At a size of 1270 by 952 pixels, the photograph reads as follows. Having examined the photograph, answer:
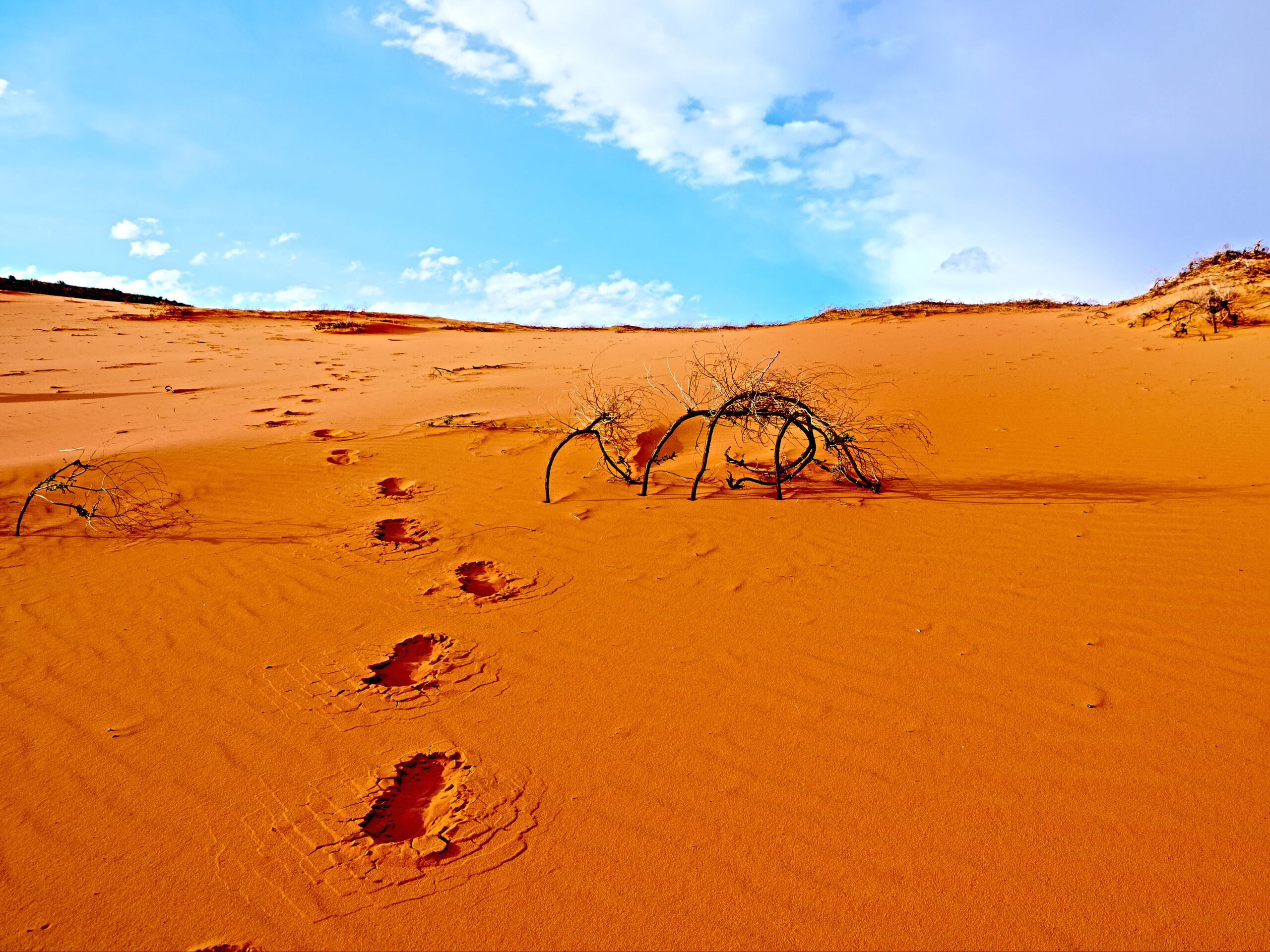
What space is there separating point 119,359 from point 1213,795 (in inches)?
690

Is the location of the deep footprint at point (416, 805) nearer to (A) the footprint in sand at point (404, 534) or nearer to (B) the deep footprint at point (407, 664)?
(B) the deep footprint at point (407, 664)

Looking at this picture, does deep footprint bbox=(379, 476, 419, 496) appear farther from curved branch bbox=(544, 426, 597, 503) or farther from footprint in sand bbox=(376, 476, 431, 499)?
curved branch bbox=(544, 426, 597, 503)

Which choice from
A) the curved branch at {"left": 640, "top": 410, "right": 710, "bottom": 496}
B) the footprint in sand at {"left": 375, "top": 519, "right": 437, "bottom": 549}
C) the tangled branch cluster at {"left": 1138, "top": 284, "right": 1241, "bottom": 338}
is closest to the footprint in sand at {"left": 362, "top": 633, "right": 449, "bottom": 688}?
the footprint in sand at {"left": 375, "top": 519, "right": 437, "bottom": 549}

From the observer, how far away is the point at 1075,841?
2.11 m

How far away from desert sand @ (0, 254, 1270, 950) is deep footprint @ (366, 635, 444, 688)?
0.03 m

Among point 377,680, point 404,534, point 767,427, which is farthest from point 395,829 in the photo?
point 767,427

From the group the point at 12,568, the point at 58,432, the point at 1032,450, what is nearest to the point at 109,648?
the point at 12,568

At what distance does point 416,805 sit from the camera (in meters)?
2.36

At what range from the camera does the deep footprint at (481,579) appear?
4.03 metres

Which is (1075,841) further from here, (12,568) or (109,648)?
(12,568)

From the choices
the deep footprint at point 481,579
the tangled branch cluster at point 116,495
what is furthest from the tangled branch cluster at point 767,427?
the tangled branch cluster at point 116,495

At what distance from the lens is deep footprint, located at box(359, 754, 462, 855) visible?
88.0 inches

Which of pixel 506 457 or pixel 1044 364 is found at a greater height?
pixel 1044 364

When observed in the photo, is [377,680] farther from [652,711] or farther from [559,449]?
[559,449]
